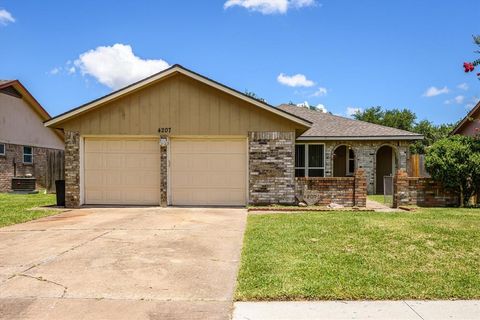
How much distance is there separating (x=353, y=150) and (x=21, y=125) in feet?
60.0

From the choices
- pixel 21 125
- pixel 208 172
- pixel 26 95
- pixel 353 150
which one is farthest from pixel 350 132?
pixel 26 95

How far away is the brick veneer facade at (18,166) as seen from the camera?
65.7 feet

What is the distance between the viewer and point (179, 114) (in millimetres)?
12648

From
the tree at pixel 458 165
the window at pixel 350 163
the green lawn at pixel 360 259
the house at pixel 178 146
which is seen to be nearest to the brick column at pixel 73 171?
the house at pixel 178 146

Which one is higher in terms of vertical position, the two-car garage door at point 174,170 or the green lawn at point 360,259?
the two-car garage door at point 174,170

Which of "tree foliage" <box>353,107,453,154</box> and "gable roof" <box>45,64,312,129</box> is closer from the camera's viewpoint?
"gable roof" <box>45,64,312,129</box>

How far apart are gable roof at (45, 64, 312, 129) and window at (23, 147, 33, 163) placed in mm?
11042

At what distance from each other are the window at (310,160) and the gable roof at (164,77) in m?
6.18

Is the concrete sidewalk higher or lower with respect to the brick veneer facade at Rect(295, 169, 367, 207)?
lower

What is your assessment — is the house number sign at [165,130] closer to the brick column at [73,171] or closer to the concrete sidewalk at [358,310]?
the brick column at [73,171]

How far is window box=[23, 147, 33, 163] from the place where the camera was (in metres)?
21.9

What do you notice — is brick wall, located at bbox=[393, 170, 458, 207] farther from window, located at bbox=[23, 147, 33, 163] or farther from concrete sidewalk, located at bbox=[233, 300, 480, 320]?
window, located at bbox=[23, 147, 33, 163]

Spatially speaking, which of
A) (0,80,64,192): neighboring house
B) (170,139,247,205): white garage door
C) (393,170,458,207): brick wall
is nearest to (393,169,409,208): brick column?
(393,170,458,207): brick wall

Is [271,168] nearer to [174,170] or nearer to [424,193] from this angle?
[174,170]
